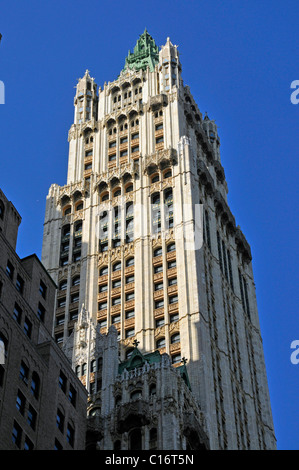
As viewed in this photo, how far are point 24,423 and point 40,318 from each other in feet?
44.5

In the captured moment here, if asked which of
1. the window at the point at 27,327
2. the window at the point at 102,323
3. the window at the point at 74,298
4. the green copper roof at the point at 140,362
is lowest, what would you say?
the window at the point at 27,327

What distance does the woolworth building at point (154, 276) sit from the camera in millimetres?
93000

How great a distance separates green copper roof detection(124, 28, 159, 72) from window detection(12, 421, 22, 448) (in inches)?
3845

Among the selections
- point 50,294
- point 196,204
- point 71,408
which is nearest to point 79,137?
point 196,204

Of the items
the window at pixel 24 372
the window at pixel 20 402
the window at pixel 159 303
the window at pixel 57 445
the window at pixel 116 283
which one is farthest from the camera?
the window at pixel 116 283

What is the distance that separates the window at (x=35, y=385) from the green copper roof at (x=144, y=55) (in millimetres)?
91837

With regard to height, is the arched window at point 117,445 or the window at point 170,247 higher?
the window at point 170,247

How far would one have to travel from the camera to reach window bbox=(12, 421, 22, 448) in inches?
2655

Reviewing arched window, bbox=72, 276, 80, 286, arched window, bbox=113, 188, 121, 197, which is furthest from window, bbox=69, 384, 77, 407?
arched window, bbox=113, 188, 121, 197

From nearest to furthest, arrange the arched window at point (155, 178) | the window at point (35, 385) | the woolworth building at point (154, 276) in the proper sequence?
the window at point (35, 385) → the woolworth building at point (154, 276) → the arched window at point (155, 178)

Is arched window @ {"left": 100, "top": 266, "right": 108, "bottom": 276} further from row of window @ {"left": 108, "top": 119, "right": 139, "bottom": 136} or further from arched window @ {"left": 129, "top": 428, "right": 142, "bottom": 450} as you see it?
arched window @ {"left": 129, "top": 428, "right": 142, "bottom": 450}

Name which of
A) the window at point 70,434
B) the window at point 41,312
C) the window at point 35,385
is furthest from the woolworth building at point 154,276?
the window at point 35,385

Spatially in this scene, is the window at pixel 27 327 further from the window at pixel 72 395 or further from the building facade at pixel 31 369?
the window at pixel 72 395

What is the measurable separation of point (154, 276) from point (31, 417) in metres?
49.6
